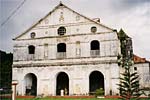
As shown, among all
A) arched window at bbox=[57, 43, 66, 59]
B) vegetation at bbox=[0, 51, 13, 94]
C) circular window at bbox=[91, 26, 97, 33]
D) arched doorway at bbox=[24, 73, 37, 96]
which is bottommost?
arched doorway at bbox=[24, 73, 37, 96]

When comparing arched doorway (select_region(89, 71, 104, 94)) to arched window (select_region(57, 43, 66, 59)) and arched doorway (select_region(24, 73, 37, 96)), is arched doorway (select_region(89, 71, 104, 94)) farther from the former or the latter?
arched doorway (select_region(24, 73, 37, 96))

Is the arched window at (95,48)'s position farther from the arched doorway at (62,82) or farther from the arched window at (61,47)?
the arched doorway at (62,82)

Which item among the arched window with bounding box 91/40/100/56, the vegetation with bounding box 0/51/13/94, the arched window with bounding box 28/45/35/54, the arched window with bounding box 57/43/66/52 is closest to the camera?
the arched window with bounding box 91/40/100/56

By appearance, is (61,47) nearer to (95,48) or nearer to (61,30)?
(61,30)

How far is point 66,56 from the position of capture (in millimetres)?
25375

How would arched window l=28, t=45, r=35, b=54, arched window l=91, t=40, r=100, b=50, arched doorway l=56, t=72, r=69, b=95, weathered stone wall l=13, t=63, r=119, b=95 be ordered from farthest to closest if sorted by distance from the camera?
arched window l=28, t=45, r=35, b=54 → arched doorway l=56, t=72, r=69, b=95 → arched window l=91, t=40, r=100, b=50 → weathered stone wall l=13, t=63, r=119, b=95

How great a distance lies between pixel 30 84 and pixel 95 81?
19.7 ft

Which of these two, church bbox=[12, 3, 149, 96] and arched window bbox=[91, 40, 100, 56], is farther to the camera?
arched window bbox=[91, 40, 100, 56]

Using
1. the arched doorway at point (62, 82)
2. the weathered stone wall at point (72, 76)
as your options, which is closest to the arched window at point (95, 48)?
the weathered stone wall at point (72, 76)

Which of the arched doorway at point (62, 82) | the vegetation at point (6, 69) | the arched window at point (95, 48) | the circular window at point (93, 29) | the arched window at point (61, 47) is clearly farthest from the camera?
the vegetation at point (6, 69)

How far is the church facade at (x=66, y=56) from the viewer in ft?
79.3

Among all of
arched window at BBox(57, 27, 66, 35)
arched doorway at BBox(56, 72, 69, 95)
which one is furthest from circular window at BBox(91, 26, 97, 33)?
arched doorway at BBox(56, 72, 69, 95)

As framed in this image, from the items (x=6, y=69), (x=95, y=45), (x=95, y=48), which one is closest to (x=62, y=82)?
(x=95, y=48)

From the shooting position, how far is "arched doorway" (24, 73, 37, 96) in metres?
26.5
